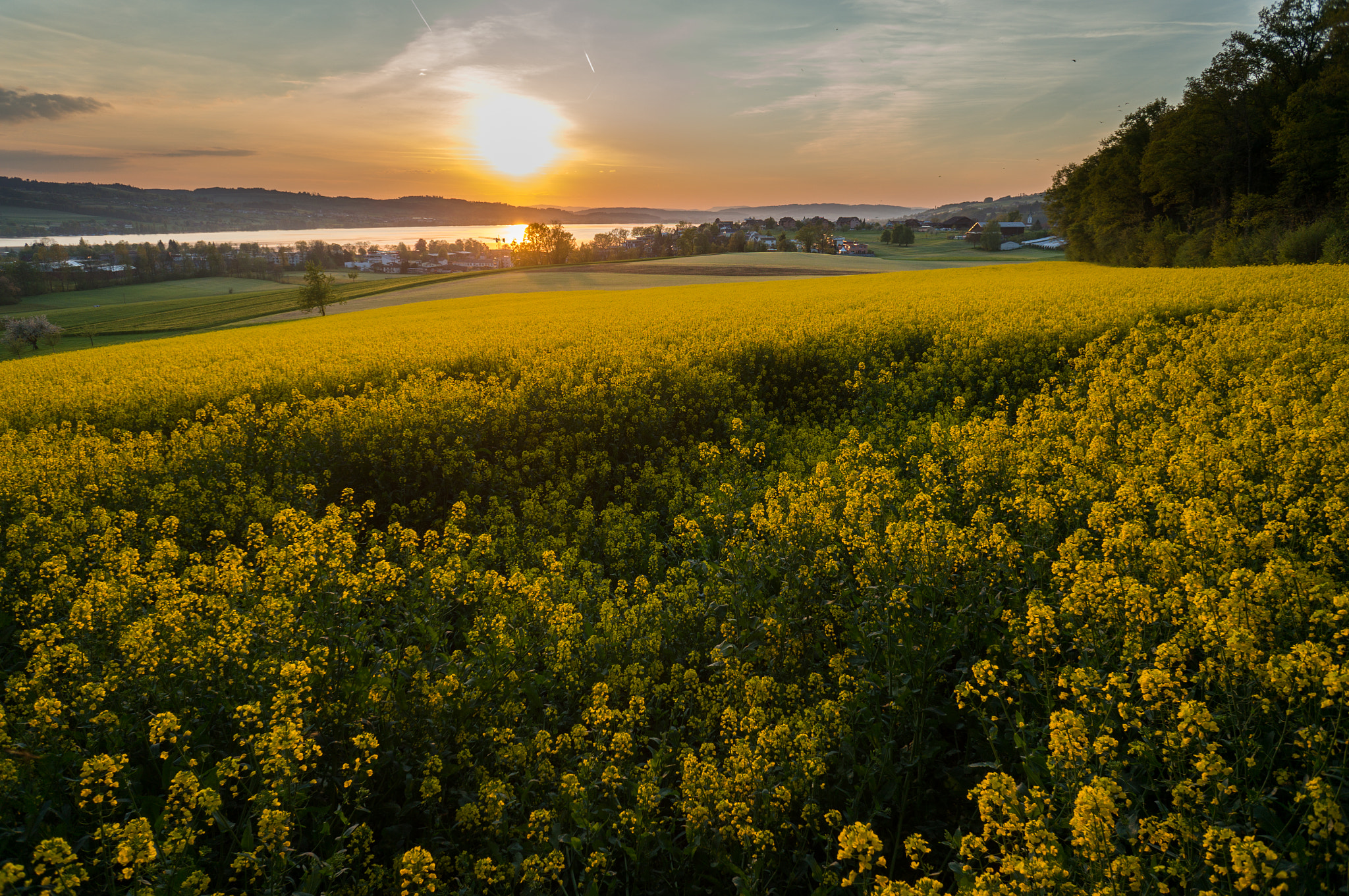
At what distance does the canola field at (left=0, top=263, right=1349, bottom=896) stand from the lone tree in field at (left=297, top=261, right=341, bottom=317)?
4982cm

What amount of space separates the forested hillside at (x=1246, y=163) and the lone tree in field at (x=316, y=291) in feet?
217

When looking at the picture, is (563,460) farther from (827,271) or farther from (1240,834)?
(827,271)

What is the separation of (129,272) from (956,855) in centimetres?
13213

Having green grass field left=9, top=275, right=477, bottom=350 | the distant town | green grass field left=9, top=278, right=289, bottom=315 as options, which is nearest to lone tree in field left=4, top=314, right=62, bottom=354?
green grass field left=9, top=275, right=477, bottom=350

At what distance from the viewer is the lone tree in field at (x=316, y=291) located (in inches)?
2127

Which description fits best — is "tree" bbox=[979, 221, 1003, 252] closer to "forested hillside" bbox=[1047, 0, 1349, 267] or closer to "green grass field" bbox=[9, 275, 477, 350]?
"forested hillside" bbox=[1047, 0, 1349, 267]

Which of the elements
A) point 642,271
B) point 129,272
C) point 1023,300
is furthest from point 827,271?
point 129,272

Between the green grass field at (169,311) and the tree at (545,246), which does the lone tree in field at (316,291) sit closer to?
the green grass field at (169,311)

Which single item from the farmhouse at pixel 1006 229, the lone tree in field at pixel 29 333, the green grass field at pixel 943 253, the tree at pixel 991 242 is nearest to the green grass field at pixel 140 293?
the lone tree in field at pixel 29 333

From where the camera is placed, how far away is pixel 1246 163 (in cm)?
4562

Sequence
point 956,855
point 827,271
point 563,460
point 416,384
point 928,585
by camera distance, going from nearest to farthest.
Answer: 1. point 956,855
2. point 928,585
3. point 563,460
4. point 416,384
5. point 827,271

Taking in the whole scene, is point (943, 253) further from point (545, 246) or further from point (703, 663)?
point (703, 663)

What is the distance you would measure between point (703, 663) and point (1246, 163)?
202ft

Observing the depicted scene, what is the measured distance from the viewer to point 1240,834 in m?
3.10
